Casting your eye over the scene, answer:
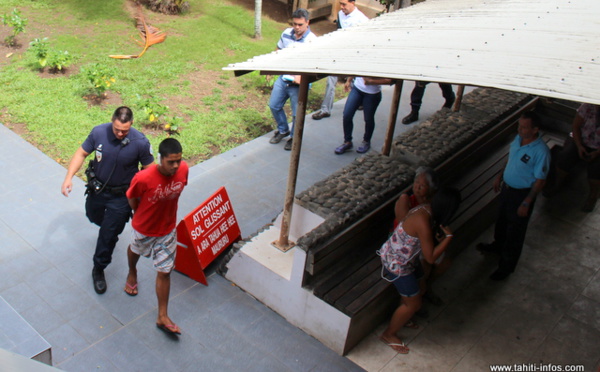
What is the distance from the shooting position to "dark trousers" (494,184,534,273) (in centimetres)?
546

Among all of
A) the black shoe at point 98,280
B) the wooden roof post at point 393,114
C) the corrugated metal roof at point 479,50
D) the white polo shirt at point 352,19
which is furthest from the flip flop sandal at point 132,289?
the white polo shirt at point 352,19

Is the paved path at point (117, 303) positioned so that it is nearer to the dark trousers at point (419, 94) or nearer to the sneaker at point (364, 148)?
the sneaker at point (364, 148)

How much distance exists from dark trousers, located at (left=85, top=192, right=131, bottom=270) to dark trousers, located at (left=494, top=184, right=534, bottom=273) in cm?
371

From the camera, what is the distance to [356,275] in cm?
507

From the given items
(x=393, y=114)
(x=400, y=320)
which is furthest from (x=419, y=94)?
(x=400, y=320)

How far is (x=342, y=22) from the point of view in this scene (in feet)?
29.3

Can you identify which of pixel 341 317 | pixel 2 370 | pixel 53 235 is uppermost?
pixel 2 370

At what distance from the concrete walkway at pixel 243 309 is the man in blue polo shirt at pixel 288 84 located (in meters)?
1.68

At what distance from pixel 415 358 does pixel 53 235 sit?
4031 millimetres

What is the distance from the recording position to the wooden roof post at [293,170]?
16.0 ft

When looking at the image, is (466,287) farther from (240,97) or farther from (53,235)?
(240,97)

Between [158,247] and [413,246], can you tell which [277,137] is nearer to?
[158,247]

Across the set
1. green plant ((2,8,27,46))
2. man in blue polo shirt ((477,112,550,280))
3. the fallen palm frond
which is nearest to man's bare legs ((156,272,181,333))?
man in blue polo shirt ((477,112,550,280))

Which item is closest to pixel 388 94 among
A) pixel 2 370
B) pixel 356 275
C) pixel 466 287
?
pixel 466 287
